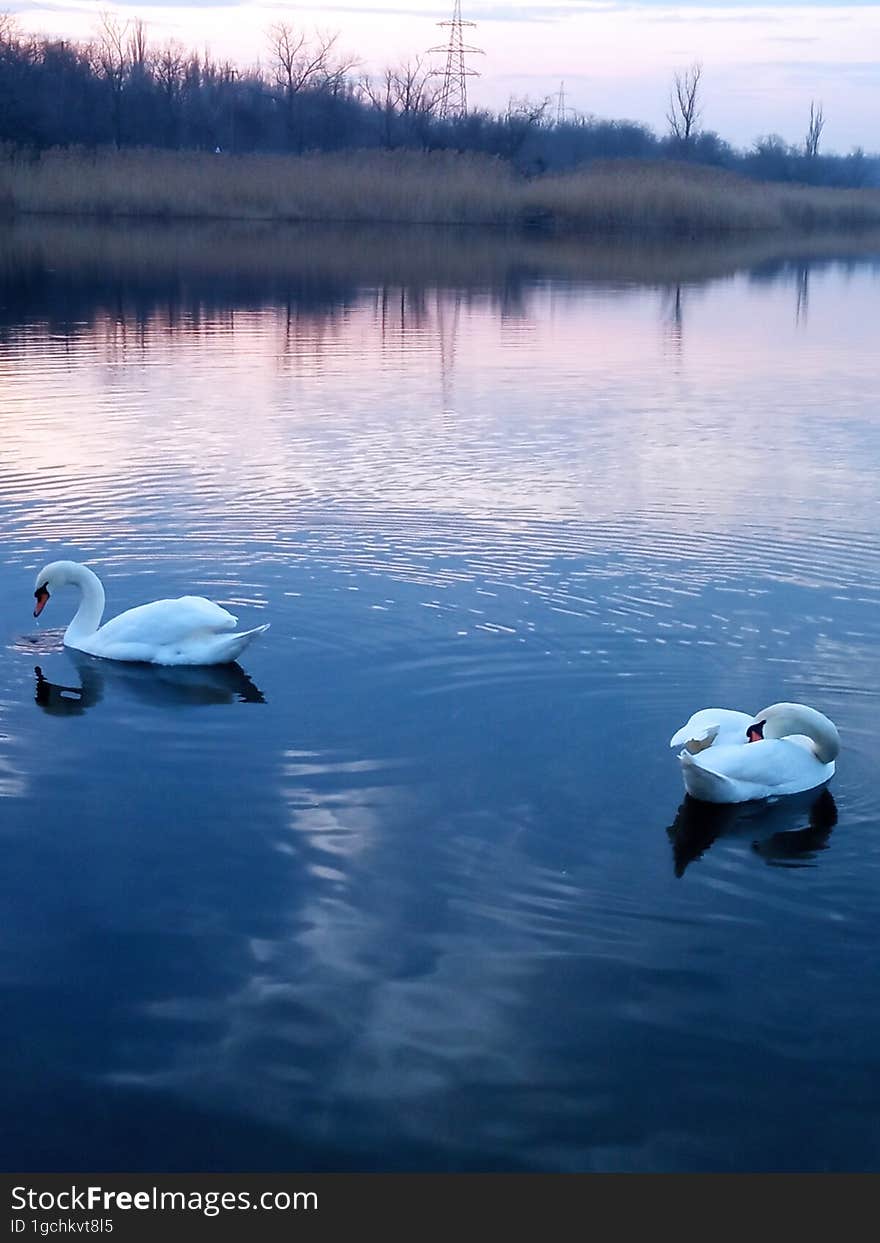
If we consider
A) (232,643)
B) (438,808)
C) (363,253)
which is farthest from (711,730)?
(363,253)

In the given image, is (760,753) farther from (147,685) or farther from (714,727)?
(147,685)

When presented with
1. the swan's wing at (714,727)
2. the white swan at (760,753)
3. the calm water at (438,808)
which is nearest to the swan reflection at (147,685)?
the calm water at (438,808)

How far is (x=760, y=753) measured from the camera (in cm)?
545

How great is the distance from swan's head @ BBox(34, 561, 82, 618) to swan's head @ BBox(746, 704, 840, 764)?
3.46 m

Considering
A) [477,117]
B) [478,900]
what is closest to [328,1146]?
[478,900]

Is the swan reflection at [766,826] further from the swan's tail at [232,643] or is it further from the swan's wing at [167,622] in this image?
the swan's wing at [167,622]

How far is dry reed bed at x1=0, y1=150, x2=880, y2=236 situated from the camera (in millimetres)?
37625

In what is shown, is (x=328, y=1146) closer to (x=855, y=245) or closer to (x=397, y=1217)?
(x=397, y=1217)

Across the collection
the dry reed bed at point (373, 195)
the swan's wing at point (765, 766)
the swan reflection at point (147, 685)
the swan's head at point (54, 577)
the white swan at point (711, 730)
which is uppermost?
the dry reed bed at point (373, 195)

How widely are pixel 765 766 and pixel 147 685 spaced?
289cm

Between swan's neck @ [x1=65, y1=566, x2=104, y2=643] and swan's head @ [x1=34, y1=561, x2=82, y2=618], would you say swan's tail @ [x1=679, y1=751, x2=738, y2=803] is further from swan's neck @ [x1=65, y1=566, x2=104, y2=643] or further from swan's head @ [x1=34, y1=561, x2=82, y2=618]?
swan's head @ [x1=34, y1=561, x2=82, y2=618]

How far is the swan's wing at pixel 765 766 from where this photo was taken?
5.40 m

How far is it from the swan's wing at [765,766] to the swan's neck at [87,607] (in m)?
3.23

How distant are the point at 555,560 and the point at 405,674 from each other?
1901mm
